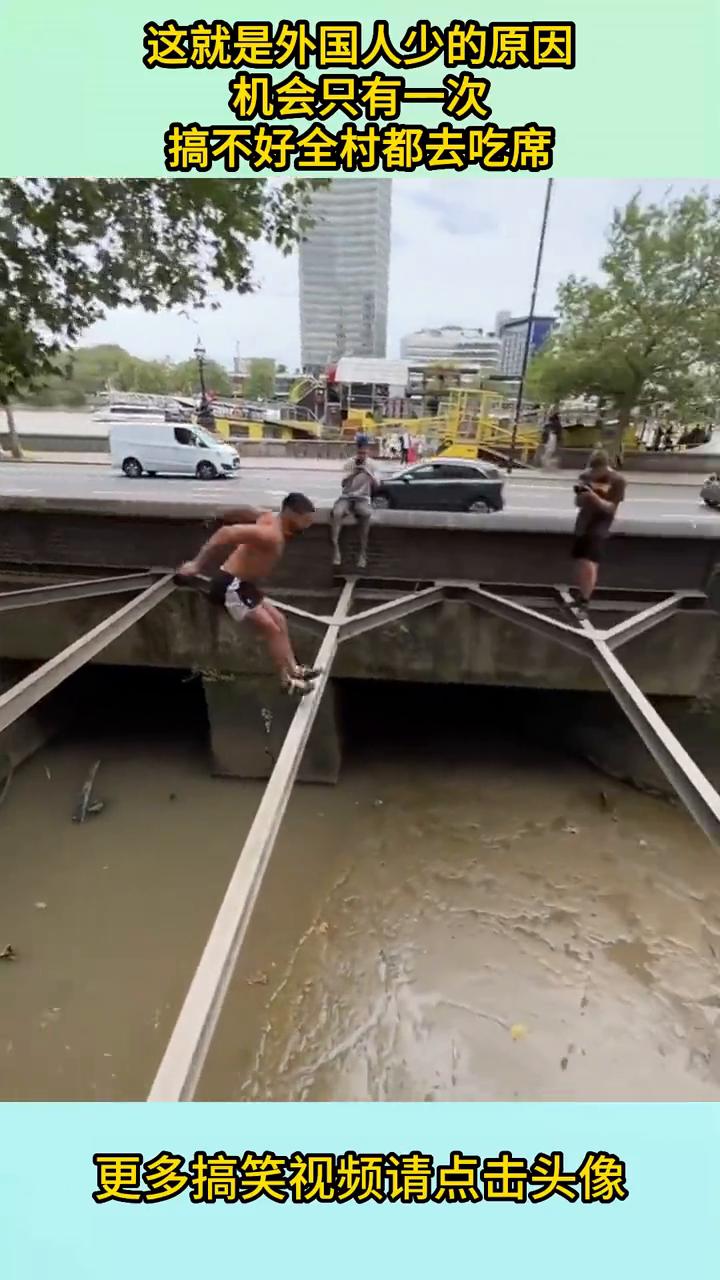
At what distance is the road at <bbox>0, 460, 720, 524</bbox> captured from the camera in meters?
15.7

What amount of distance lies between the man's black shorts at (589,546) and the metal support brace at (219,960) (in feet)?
11.9

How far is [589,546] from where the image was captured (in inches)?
232

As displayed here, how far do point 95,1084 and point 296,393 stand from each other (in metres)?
37.5

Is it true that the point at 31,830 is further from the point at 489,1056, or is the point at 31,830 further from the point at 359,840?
the point at 489,1056

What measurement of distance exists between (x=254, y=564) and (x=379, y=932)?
3384 mm

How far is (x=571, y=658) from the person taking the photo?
648 cm

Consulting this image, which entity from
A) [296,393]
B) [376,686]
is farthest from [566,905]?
[296,393]

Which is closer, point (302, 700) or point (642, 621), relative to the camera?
point (302, 700)

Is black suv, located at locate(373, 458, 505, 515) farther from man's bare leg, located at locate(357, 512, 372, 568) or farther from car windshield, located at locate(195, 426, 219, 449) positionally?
car windshield, located at locate(195, 426, 219, 449)

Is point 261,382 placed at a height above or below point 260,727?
below

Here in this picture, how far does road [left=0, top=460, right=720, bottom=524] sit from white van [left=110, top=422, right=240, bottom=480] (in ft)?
1.41

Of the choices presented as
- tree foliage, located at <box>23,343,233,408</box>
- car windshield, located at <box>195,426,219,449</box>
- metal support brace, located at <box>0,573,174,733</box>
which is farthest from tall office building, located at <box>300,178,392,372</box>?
tree foliage, located at <box>23,343,233,408</box>

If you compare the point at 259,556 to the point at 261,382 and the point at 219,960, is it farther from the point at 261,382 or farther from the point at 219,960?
the point at 261,382

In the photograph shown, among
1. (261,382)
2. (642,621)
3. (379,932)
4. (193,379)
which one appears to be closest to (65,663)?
(379,932)
